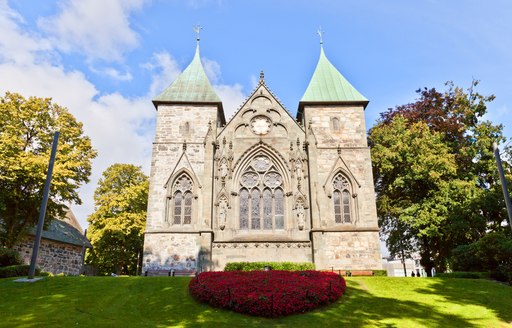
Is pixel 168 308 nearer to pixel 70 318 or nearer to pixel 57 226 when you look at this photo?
pixel 70 318

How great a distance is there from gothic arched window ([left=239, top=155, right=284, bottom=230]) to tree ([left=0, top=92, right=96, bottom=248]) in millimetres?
11225

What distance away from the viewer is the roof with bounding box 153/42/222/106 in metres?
30.4

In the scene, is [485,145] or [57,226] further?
[57,226]

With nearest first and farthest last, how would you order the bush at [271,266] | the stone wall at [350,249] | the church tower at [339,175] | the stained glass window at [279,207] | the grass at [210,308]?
the grass at [210,308]
the bush at [271,266]
the stone wall at [350,249]
the church tower at [339,175]
the stained glass window at [279,207]

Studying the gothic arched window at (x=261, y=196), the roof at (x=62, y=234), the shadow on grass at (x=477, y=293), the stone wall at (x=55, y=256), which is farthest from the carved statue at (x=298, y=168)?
the stone wall at (x=55, y=256)

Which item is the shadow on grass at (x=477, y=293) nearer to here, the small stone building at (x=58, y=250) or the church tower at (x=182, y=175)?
the church tower at (x=182, y=175)

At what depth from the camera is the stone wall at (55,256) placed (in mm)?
31406

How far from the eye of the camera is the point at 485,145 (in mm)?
29703

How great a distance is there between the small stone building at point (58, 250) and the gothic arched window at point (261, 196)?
14599 millimetres

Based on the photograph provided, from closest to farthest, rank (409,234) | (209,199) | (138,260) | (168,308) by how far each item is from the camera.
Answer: (168,308) → (209,199) → (409,234) → (138,260)

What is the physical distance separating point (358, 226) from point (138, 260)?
2360 cm

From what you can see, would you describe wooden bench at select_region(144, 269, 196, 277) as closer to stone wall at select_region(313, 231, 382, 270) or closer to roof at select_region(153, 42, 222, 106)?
stone wall at select_region(313, 231, 382, 270)

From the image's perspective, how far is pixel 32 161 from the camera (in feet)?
81.9

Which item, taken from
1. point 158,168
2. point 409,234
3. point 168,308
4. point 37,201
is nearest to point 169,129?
point 158,168
